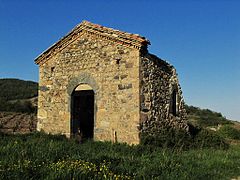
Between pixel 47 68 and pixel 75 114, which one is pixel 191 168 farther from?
pixel 47 68

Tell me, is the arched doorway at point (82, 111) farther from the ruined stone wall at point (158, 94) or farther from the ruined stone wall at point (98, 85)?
the ruined stone wall at point (158, 94)

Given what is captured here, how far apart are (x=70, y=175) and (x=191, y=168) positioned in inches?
151

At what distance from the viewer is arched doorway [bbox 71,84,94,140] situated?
13906 mm

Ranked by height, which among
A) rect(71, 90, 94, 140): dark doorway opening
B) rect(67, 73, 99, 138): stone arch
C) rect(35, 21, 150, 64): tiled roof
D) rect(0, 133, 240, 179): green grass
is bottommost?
rect(0, 133, 240, 179): green grass

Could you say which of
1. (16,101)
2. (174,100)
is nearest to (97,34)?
(174,100)

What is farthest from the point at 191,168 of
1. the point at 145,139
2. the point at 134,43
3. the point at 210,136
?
the point at 210,136

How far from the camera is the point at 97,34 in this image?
43.9ft

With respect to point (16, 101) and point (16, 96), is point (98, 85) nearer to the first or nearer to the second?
point (16, 101)

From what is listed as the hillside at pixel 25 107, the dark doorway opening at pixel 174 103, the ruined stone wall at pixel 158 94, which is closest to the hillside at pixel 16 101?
the hillside at pixel 25 107

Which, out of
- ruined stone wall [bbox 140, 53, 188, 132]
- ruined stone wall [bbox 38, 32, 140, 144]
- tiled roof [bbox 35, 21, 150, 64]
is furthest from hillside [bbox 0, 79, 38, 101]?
ruined stone wall [bbox 140, 53, 188, 132]

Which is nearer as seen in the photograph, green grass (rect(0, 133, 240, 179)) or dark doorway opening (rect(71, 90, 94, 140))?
green grass (rect(0, 133, 240, 179))

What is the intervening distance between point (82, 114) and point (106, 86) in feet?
10.8

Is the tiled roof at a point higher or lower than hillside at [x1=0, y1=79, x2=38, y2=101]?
lower

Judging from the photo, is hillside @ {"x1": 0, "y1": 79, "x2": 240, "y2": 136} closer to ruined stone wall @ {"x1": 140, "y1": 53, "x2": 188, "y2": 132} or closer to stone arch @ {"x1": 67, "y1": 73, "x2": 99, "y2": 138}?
ruined stone wall @ {"x1": 140, "y1": 53, "x2": 188, "y2": 132}
